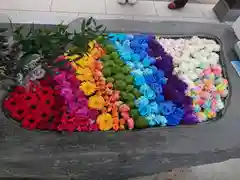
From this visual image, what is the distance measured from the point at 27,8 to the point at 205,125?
1518mm

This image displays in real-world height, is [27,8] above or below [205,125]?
below

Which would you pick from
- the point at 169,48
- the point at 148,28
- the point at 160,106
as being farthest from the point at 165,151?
the point at 148,28

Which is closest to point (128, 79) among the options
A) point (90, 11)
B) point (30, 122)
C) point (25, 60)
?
point (30, 122)

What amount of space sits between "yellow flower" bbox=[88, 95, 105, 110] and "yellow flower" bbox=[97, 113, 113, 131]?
40mm

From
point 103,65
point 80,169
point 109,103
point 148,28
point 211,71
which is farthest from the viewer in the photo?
point 148,28

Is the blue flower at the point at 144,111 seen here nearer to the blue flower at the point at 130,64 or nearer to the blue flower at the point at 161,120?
the blue flower at the point at 161,120

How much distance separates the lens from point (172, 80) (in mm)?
1264

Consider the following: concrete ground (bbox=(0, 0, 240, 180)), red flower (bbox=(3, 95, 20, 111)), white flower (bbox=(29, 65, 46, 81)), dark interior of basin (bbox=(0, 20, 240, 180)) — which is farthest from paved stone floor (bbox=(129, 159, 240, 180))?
concrete ground (bbox=(0, 0, 240, 180))

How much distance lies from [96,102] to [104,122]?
0.27ft

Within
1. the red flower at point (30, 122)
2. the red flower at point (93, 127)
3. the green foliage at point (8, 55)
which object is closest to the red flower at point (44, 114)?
the red flower at point (30, 122)

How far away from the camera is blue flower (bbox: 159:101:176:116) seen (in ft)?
3.76

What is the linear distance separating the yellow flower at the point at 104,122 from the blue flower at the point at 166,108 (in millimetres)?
203

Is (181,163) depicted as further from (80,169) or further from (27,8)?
(27,8)

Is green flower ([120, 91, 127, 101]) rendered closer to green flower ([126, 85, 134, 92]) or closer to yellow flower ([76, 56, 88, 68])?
green flower ([126, 85, 134, 92])
